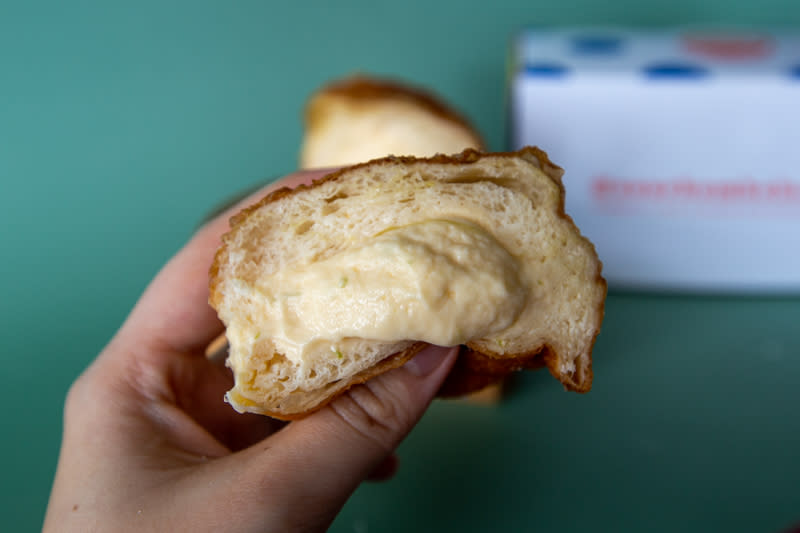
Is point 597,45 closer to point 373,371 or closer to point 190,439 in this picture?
point 373,371

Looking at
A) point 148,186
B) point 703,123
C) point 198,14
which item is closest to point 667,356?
point 703,123

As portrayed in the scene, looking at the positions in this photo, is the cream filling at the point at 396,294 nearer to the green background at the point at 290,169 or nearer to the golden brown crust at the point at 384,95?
the green background at the point at 290,169

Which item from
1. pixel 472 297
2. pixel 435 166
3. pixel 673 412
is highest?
pixel 435 166

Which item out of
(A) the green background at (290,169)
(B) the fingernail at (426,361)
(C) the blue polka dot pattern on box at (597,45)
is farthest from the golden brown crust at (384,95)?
A: (B) the fingernail at (426,361)

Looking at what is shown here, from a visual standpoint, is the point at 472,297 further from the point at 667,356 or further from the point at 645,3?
the point at 645,3

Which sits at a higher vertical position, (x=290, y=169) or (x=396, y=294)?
(x=396, y=294)

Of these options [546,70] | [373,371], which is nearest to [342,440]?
[373,371]
